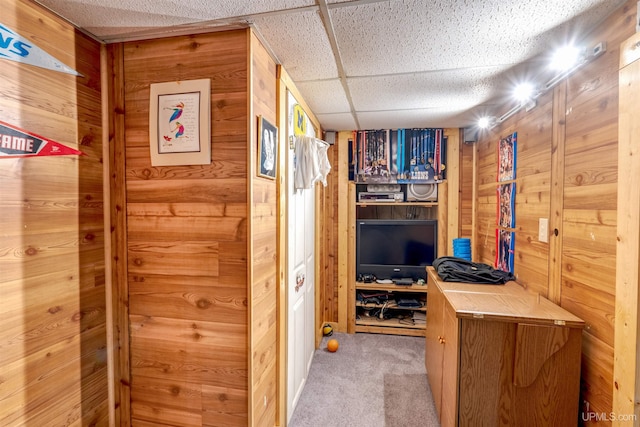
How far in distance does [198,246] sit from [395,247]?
2.43 meters

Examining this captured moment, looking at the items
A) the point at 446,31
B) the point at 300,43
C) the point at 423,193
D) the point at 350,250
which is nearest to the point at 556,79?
the point at 446,31

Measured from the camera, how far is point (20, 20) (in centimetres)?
112

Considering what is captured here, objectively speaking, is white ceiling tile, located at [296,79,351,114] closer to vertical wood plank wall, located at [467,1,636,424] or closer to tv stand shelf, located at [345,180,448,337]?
tv stand shelf, located at [345,180,448,337]

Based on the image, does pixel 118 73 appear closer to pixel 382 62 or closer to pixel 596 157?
pixel 382 62

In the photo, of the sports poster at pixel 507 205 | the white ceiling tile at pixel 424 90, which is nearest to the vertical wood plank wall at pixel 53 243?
the white ceiling tile at pixel 424 90

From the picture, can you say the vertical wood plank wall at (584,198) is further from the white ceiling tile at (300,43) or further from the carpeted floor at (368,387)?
the white ceiling tile at (300,43)

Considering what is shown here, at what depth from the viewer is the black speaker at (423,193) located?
3.28 m

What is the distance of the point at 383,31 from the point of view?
1.40 meters

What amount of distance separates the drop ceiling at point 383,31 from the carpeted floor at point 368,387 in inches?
94.3

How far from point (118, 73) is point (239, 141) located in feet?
2.51

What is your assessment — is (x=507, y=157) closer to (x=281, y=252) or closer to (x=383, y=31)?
(x=383, y=31)

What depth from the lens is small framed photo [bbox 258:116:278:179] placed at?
1471 mm

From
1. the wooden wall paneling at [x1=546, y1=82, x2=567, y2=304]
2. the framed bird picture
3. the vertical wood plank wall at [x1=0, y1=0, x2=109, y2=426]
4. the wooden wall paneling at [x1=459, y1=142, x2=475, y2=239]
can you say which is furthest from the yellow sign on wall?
the wooden wall paneling at [x1=459, y1=142, x2=475, y2=239]

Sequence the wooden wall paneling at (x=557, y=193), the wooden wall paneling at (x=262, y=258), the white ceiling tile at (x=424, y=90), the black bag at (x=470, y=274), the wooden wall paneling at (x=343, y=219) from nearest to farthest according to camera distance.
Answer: the wooden wall paneling at (x=262, y=258) → the wooden wall paneling at (x=557, y=193) → the white ceiling tile at (x=424, y=90) → the black bag at (x=470, y=274) → the wooden wall paneling at (x=343, y=219)
